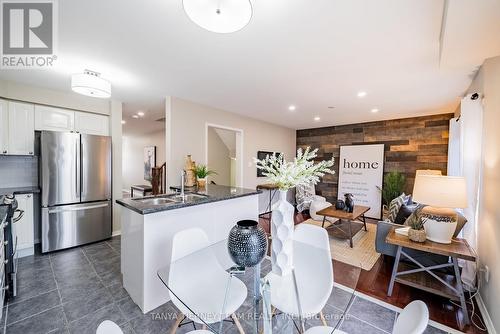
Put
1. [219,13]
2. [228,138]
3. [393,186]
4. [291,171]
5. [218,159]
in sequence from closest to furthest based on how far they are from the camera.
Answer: [219,13], [291,171], [393,186], [228,138], [218,159]

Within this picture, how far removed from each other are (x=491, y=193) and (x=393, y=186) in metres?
3.06

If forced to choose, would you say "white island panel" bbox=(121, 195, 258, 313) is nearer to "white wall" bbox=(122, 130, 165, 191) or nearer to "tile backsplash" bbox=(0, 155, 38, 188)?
"tile backsplash" bbox=(0, 155, 38, 188)

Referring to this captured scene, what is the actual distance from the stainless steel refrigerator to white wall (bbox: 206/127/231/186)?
2.51 m

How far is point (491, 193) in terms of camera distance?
1.80 metres

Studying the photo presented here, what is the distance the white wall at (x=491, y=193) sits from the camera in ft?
5.42

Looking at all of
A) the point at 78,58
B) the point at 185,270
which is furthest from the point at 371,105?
the point at 78,58

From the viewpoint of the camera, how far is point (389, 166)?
496cm

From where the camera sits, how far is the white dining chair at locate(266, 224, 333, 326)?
1292mm

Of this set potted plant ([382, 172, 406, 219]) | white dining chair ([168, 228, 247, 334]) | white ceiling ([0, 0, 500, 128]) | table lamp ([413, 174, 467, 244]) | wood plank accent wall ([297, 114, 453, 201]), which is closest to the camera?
white dining chair ([168, 228, 247, 334])

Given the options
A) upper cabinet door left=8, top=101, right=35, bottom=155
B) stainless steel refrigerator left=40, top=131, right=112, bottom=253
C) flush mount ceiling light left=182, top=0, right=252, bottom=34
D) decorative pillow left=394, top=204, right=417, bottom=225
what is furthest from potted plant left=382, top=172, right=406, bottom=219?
upper cabinet door left=8, top=101, right=35, bottom=155

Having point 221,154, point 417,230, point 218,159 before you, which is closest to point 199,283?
point 417,230

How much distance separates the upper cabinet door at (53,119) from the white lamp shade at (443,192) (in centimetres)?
483

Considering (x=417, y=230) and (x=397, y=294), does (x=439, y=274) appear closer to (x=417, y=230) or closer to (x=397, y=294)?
(x=397, y=294)

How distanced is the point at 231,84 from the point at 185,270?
7.75 ft
